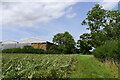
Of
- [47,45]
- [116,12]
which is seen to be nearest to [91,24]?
[116,12]

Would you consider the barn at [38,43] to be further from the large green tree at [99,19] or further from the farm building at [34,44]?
the large green tree at [99,19]

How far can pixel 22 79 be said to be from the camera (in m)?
4.06

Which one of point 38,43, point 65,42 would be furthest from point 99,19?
point 38,43

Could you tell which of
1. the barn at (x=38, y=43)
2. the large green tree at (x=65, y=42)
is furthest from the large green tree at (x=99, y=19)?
the barn at (x=38, y=43)

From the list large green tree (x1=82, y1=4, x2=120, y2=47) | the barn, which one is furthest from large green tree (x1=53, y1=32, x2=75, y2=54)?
large green tree (x1=82, y1=4, x2=120, y2=47)

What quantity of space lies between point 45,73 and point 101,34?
21258mm

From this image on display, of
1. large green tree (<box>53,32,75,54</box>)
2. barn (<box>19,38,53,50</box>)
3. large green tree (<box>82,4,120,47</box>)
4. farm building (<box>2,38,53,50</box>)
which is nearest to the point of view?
large green tree (<box>82,4,120,47</box>)

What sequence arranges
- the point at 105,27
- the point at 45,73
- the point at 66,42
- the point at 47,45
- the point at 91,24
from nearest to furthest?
the point at 45,73 → the point at 105,27 → the point at 91,24 → the point at 66,42 → the point at 47,45

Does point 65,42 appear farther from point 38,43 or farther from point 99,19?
point 99,19

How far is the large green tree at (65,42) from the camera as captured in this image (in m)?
41.2

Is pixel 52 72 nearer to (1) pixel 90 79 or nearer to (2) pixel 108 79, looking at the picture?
(1) pixel 90 79

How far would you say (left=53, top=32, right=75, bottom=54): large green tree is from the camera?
41225mm

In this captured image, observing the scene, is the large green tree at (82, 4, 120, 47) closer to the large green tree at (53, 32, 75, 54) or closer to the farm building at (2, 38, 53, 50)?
the large green tree at (53, 32, 75, 54)

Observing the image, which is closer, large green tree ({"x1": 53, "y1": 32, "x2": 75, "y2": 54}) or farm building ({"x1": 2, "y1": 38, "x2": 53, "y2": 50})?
large green tree ({"x1": 53, "y1": 32, "x2": 75, "y2": 54})
